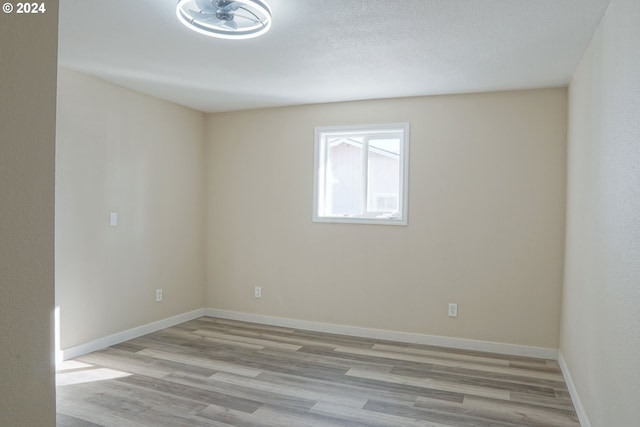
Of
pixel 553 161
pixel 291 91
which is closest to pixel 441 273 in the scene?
pixel 553 161

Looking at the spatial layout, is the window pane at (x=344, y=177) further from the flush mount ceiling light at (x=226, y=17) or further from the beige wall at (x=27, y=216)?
the beige wall at (x=27, y=216)

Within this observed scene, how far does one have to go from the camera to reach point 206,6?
2.50m

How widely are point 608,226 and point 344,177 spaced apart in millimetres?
2918

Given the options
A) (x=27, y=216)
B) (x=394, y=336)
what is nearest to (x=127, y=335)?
(x=394, y=336)

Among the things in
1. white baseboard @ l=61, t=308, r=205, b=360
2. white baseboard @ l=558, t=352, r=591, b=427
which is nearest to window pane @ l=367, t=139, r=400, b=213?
white baseboard @ l=558, t=352, r=591, b=427

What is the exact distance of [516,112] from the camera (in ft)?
13.7

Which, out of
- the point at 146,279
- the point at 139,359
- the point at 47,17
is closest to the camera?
the point at 47,17

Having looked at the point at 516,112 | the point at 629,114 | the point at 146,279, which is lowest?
the point at 146,279

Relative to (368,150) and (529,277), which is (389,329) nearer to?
(529,277)

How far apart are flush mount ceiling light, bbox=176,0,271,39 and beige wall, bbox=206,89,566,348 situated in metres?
2.16

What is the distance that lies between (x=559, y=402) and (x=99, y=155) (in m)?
4.17

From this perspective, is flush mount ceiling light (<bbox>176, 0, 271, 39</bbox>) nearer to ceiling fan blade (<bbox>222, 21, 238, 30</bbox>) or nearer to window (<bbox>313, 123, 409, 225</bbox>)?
ceiling fan blade (<bbox>222, 21, 238, 30</bbox>)

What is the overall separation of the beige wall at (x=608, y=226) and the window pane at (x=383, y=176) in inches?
66.6

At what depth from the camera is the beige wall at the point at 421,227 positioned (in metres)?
4.11
